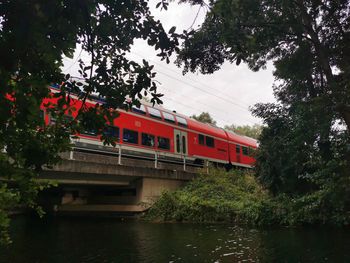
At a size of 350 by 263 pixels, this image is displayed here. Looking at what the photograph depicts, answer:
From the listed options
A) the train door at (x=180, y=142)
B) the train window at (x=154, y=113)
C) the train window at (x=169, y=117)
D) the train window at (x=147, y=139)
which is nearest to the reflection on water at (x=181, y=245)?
the train window at (x=147, y=139)

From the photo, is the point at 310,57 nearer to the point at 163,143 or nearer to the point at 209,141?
the point at 163,143

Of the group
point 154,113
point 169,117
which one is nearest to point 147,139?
point 154,113

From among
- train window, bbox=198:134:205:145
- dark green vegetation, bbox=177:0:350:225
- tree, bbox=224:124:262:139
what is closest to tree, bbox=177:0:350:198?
dark green vegetation, bbox=177:0:350:225

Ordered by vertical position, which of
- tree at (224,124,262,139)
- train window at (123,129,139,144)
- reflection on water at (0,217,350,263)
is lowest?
reflection on water at (0,217,350,263)

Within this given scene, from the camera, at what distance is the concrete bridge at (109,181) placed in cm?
1723

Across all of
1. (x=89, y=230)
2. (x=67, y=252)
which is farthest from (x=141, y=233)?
(x=67, y=252)

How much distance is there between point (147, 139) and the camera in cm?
2211

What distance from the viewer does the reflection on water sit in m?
10.3

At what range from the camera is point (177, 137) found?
24375 millimetres

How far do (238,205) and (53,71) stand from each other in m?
17.6

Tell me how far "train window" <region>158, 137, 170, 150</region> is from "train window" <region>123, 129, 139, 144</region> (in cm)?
210

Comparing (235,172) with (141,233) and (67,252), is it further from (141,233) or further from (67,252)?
(67,252)

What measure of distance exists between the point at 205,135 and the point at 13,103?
2462 cm

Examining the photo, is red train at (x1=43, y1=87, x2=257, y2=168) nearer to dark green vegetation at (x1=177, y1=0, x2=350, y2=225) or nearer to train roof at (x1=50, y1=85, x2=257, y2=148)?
train roof at (x1=50, y1=85, x2=257, y2=148)
